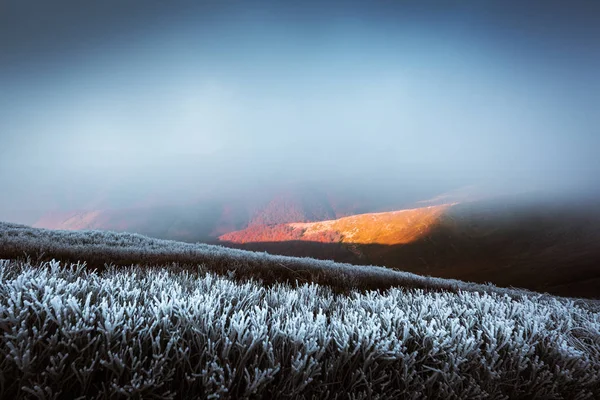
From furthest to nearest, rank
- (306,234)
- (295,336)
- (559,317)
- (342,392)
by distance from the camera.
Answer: (306,234) < (559,317) < (295,336) < (342,392)

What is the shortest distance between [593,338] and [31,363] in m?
4.09

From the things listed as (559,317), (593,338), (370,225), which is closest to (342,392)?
(593,338)

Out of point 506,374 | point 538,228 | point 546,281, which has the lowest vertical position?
point 546,281

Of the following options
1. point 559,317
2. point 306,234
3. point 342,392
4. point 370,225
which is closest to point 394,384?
point 342,392

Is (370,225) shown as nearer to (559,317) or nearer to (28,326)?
(559,317)

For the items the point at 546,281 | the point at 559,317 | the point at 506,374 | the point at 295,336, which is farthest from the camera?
the point at 546,281

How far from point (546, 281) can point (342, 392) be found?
20885mm

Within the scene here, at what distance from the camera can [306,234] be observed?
3041cm

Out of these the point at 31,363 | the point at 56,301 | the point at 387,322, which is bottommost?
the point at 387,322

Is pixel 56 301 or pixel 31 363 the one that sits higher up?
pixel 56 301

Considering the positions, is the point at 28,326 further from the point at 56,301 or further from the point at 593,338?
the point at 593,338

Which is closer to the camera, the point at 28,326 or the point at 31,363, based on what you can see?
the point at 31,363

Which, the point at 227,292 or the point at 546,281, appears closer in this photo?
the point at 227,292

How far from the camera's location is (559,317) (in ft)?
9.32
